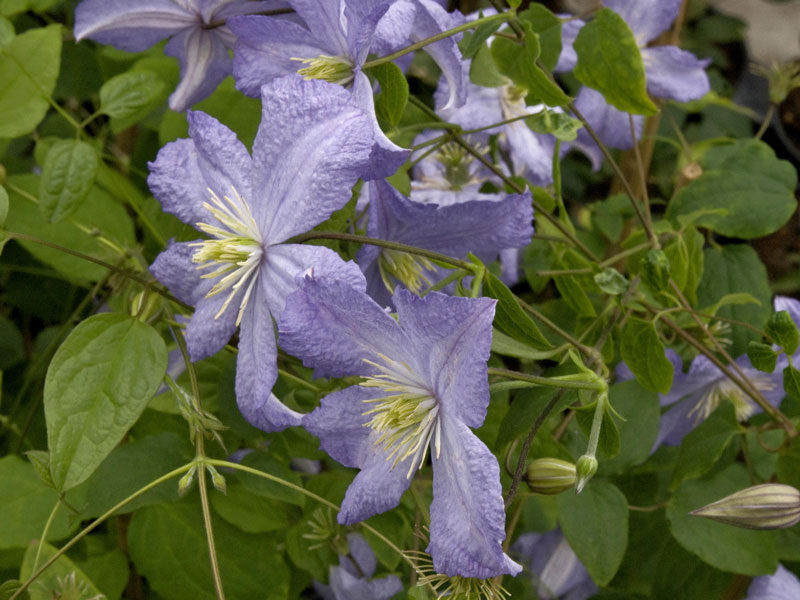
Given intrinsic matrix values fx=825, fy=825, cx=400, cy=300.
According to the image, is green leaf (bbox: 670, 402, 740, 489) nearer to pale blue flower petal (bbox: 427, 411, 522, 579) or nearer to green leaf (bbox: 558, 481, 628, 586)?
green leaf (bbox: 558, 481, 628, 586)

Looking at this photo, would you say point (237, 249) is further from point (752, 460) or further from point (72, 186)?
point (752, 460)

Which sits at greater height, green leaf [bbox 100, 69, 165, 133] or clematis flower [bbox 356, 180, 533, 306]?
green leaf [bbox 100, 69, 165, 133]

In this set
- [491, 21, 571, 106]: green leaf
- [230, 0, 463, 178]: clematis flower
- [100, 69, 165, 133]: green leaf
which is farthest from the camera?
[100, 69, 165, 133]: green leaf

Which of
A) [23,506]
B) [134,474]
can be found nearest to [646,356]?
[134,474]

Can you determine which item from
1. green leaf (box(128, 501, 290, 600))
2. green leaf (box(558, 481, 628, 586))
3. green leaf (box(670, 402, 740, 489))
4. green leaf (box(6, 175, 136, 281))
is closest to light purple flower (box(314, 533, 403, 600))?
green leaf (box(128, 501, 290, 600))

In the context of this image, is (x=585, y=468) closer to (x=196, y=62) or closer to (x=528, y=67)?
(x=528, y=67)

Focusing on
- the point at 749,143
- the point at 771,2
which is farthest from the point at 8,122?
the point at 771,2
